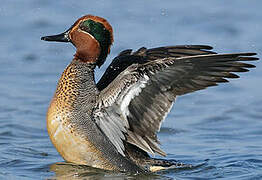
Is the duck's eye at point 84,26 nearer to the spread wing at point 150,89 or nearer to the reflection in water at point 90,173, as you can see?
the spread wing at point 150,89

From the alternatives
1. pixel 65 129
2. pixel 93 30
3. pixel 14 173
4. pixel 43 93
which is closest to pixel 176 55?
pixel 93 30

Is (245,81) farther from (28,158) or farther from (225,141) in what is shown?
(28,158)

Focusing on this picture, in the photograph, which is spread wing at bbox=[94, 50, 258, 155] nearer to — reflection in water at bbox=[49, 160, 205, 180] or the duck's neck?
the duck's neck

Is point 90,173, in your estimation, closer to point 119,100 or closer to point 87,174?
point 87,174

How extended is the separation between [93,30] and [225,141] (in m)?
2.57

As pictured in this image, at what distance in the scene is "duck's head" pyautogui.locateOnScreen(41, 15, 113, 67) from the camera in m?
7.08

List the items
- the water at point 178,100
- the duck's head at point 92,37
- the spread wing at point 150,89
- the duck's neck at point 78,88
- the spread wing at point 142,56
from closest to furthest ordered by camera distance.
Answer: the spread wing at point 150,89 → the duck's neck at point 78,88 → the duck's head at point 92,37 → the spread wing at point 142,56 → the water at point 178,100

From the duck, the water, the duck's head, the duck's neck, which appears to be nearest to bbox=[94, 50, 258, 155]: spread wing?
the duck

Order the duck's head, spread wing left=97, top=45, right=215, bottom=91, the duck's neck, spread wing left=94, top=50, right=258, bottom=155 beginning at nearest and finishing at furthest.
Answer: spread wing left=94, top=50, right=258, bottom=155
the duck's neck
the duck's head
spread wing left=97, top=45, right=215, bottom=91

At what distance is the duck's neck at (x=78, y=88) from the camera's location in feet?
22.7

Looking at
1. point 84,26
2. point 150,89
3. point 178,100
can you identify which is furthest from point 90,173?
point 178,100

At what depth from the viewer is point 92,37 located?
23.3 feet

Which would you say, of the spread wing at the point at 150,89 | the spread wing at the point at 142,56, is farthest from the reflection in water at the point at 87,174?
the spread wing at the point at 142,56

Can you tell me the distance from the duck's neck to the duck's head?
0.09 meters
